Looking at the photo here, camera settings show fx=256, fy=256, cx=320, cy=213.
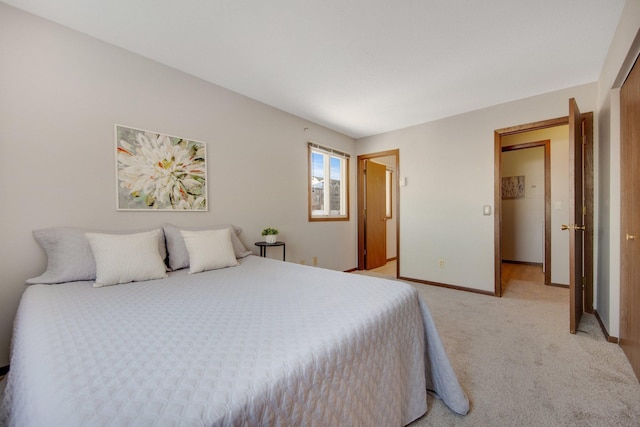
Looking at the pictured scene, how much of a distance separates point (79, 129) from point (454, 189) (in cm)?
402

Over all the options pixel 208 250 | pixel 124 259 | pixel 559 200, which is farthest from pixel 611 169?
pixel 124 259

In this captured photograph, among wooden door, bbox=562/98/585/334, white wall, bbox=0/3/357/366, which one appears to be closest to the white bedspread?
white wall, bbox=0/3/357/366

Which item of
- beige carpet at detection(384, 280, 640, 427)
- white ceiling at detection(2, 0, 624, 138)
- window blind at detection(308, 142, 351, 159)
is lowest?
beige carpet at detection(384, 280, 640, 427)

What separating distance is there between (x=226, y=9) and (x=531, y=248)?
6127 mm

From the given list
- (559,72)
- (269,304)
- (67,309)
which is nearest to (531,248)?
(559,72)

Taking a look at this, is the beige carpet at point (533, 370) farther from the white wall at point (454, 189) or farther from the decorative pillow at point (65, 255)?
the decorative pillow at point (65, 255)

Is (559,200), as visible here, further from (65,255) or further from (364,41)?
(65,255)

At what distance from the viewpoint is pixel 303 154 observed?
12.0 feet

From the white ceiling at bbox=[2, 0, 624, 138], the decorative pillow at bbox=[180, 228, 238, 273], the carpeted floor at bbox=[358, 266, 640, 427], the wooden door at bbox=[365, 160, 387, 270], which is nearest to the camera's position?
the carpeted floor at bbox=[358, 266, 640, 427]

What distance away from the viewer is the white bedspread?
2.07 ft

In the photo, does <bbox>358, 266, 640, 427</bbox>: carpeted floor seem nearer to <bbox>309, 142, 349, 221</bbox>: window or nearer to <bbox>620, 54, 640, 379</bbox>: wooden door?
<bbox>620, 54, 640, 379</bbox>: wooden door

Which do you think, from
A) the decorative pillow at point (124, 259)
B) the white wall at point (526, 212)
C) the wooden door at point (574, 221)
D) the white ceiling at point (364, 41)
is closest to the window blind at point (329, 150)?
the white ceiling at point (364, 41)

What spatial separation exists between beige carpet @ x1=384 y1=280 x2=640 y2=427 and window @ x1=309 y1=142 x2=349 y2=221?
6.81 feet

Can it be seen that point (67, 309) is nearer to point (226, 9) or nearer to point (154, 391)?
point (154, 391)
